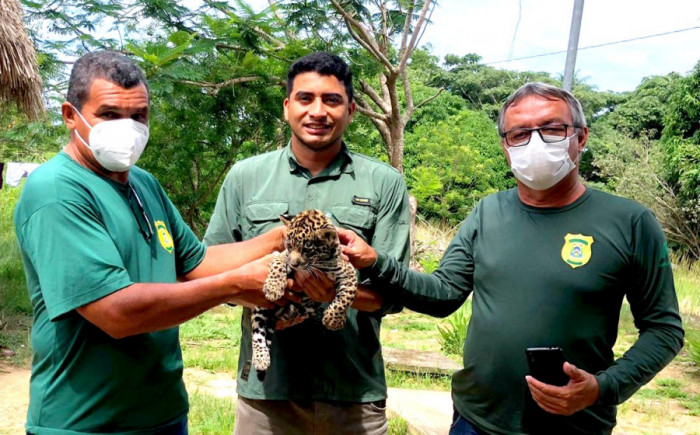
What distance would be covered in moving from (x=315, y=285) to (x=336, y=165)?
2.68 ft

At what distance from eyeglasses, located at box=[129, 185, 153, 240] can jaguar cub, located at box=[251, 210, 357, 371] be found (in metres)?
0.56

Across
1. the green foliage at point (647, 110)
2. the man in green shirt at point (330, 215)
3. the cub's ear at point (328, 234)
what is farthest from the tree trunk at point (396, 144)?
the green foliage at point (647, 110)

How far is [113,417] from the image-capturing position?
2514 millimetres

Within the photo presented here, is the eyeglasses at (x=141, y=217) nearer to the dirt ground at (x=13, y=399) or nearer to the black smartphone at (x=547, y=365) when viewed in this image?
the black smartphone at (x=547, y=365)

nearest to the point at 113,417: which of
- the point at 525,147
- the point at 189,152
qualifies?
the point at 525,147

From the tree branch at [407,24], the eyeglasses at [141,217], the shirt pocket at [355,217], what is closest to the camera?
the eyeglasses at [141,217]

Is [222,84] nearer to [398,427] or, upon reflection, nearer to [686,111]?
[398,427]

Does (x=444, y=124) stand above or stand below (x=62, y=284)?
above

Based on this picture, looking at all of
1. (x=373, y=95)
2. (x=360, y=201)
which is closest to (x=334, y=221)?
(x=360, y=201)

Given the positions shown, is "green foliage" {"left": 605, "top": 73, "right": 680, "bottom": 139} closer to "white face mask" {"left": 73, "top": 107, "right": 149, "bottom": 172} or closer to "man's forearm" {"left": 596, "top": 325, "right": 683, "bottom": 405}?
"man's forearm" {"left": 596, "top": 325, "right": 683, "bottom": 405}

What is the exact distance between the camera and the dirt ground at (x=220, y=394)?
6422 millimetres

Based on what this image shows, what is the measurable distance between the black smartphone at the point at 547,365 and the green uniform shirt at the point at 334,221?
90 centimetres

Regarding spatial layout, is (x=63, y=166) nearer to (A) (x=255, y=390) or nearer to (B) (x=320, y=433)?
(A) (x=255, y=390)

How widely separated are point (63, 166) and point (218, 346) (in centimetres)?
680
